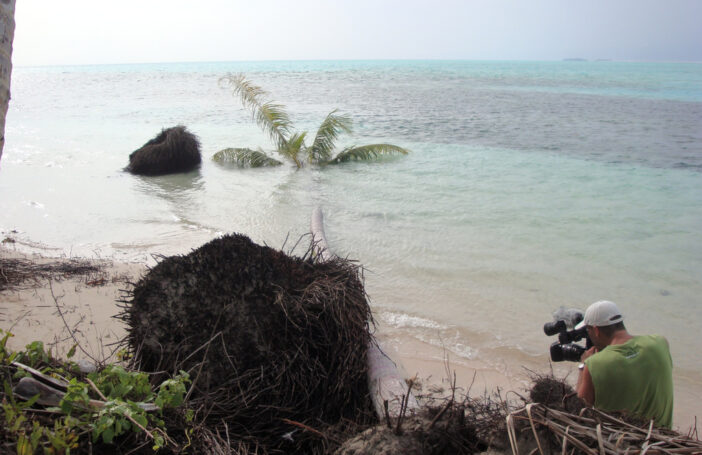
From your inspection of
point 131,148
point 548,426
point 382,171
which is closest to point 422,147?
point 382,171

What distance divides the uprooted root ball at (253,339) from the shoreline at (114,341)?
1173 mm

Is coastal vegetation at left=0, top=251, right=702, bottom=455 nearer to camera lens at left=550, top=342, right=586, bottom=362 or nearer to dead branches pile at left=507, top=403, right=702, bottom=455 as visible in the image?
dead branches pile at left=507, top=403, right=702, bottom=455

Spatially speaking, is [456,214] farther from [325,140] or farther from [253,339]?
[253,339]

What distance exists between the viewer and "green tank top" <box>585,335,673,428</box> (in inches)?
129

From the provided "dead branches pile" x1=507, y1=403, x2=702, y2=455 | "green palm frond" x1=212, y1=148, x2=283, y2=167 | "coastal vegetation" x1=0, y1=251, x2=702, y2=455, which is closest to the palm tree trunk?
"coastal vegetation" x1=0, y1=251, x2=702, y2=455

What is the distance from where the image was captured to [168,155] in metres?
13.9

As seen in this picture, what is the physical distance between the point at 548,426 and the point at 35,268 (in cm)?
620

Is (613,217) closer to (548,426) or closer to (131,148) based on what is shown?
(548,426)

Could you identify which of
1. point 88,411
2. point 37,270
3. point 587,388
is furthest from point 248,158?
point 88,411

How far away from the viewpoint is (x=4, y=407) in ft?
6.31

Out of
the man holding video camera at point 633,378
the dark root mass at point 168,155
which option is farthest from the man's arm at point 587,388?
the dark root mass at point 168,155

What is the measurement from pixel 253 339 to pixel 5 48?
220 cm

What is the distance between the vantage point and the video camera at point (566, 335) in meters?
3.78

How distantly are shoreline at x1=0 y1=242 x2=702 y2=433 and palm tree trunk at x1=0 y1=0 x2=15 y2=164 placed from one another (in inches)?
75.5
